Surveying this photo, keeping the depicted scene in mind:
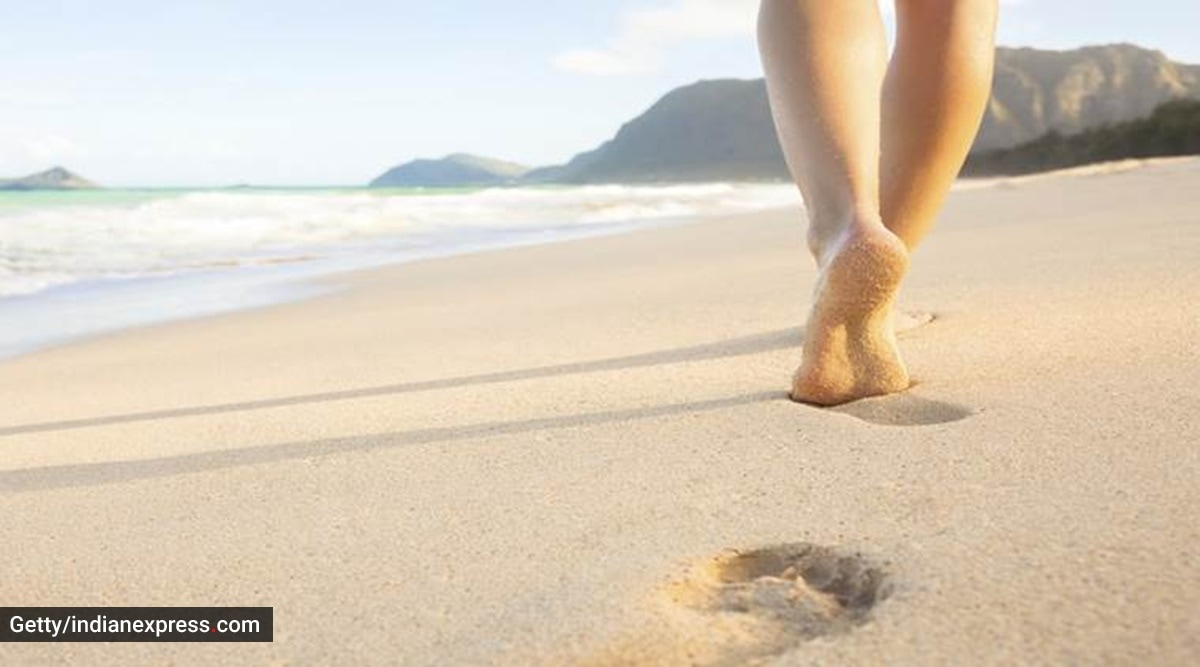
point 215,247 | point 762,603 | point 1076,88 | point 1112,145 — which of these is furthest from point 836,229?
point 1076,88

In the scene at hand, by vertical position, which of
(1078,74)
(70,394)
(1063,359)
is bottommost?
(70,394)

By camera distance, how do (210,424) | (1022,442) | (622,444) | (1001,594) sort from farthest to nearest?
1. (210,424)
2. (622,444)
3. (1022,442)
4. (1001,594)

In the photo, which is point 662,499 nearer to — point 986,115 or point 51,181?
point 51,181

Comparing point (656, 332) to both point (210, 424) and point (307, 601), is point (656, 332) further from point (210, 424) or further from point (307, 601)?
point (307, 601)

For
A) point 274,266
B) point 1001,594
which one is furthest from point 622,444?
point 274,266

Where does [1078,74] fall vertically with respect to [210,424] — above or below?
above

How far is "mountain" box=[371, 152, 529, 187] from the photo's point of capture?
103562 millimetres

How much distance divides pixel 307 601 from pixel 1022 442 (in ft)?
2.35

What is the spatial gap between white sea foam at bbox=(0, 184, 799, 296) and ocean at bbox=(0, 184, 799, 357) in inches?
0.5

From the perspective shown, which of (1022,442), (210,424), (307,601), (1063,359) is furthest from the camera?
(210,424)

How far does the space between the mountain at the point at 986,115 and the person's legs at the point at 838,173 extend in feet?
159

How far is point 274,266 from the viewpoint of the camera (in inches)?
252

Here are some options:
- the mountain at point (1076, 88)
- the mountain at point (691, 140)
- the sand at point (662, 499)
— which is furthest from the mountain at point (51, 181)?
the sand at point (662, 499)

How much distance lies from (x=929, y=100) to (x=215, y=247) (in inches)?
279
